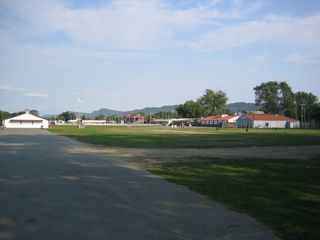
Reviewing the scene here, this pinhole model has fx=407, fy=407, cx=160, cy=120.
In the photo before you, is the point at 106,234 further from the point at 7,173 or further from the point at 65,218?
the point at 7,173

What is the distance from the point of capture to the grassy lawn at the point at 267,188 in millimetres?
7914

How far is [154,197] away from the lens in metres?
10.5

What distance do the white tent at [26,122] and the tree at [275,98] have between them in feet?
289

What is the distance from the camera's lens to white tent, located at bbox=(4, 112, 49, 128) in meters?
132

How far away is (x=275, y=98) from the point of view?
543 ft

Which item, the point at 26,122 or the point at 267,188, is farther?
the point at 26,122

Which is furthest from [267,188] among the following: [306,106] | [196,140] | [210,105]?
[210,105]

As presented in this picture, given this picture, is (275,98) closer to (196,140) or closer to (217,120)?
(217,120)

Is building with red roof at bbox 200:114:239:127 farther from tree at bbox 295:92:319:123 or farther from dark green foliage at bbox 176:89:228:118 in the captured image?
tree at bbox 295:92:319:123

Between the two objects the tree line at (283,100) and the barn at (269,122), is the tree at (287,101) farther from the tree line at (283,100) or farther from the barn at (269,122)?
the barn at (269,122)

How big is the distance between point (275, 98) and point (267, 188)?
159900 mm

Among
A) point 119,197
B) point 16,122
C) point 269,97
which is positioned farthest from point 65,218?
point 269,97

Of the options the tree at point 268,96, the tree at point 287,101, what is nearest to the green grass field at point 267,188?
the tree at point 287,101

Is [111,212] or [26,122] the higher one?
[26,122]
